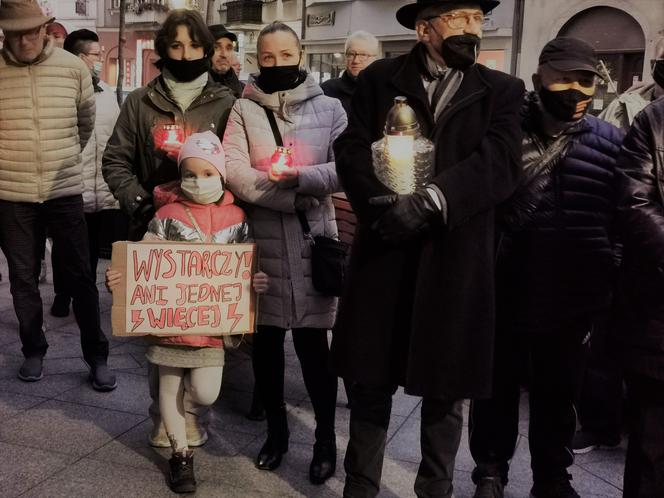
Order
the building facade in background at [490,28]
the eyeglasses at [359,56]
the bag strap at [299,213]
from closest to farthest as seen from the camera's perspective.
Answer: the bag strap at [299,213], the eyeglasses at [359,56], the building facade in background at [490,28]

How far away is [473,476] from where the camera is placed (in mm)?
3914

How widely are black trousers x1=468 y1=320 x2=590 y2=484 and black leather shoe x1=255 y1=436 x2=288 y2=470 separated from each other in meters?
0.89

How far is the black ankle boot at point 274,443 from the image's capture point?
4.06m

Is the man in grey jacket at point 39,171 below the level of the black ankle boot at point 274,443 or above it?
above

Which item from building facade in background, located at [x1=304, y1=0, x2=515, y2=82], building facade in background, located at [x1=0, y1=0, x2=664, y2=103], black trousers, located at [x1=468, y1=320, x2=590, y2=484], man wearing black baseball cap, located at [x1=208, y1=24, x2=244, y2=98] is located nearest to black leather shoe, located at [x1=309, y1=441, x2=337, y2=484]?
black trousers, located at [x1=468, y1=320, x2=590, y2=484]

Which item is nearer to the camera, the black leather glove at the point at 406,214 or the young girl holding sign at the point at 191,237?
the black leather glove at the point at 406,214

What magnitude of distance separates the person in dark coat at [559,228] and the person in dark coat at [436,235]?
0.34 metres

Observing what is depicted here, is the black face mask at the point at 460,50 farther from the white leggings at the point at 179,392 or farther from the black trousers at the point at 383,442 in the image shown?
the white leggings at the point at 179,392

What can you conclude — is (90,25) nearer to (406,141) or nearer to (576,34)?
(576,34)

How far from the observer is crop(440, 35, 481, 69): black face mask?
307 cm

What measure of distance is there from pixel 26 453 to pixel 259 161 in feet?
5.67

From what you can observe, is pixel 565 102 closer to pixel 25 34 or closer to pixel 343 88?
pixel 25 34

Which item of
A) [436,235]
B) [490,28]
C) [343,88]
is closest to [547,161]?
[436,235]

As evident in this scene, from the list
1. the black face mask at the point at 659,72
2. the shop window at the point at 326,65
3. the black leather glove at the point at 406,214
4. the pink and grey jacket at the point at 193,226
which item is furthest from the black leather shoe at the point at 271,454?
the shop window at the point at 326,65
